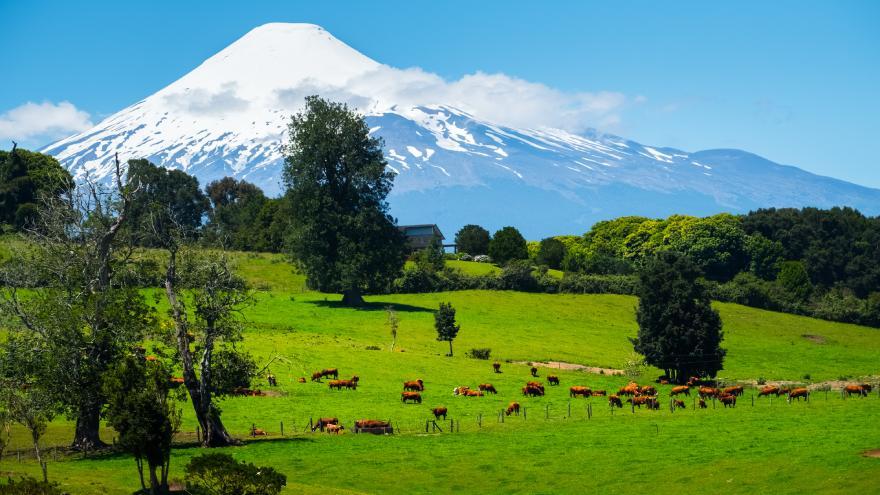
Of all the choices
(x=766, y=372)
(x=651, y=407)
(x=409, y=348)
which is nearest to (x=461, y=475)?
(x=651, y=407)

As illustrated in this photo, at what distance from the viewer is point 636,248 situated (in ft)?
481

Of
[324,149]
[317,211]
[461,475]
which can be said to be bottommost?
[461,475]

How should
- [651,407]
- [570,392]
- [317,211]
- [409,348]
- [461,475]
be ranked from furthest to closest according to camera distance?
[317,211] < [409,348] < [570,392] < [651,407] < [461,475]

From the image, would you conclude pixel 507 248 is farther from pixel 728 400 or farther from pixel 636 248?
pixel 728 400

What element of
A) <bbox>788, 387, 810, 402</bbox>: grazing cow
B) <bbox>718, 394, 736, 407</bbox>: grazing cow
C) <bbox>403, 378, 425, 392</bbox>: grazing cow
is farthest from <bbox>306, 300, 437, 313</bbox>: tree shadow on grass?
<bbox>788, 387, 810, 402</bbox>: grazing cow

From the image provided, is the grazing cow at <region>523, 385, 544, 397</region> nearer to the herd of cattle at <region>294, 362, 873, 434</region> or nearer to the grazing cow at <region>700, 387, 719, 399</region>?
the herd of cattle at <region>294, 362, 873, 434</region>

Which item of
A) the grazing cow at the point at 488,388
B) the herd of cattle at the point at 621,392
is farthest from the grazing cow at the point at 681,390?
the grazing cow at the point at 488,388

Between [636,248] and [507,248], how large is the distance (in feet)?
74.1

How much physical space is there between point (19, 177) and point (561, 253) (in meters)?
67.1

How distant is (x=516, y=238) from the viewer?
13975 cm

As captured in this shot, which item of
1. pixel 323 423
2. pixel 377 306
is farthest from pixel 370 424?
pixel 377 306

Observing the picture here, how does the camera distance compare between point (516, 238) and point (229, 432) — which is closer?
point (229, 432)

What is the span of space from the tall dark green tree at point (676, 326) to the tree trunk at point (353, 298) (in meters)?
29.3

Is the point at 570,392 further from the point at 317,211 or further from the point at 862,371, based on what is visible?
the point at 317,211
